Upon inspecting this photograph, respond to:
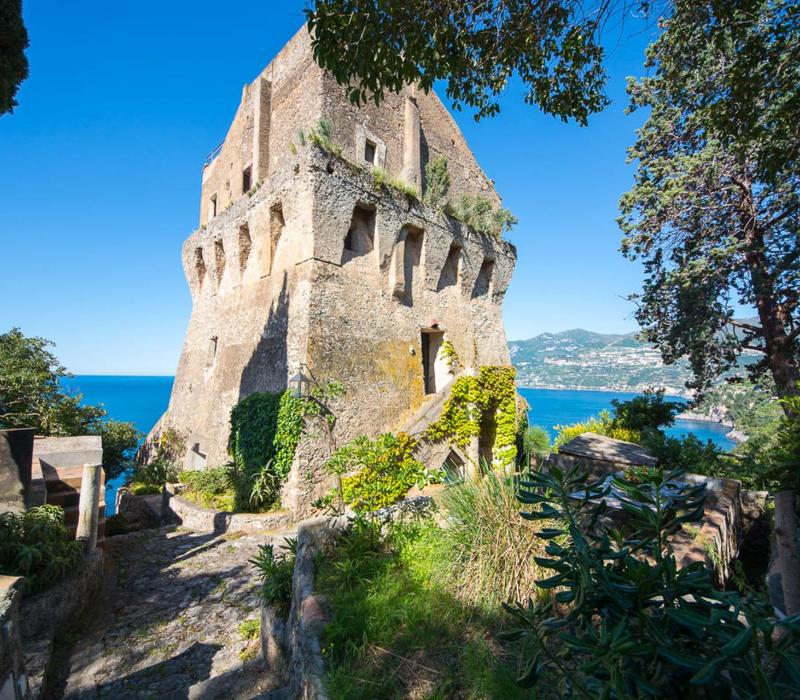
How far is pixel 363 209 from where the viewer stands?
37.0 ft

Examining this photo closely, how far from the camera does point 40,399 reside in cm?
1311

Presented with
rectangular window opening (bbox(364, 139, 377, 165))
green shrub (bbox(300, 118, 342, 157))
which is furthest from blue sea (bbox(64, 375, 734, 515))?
green shrub (bbox(300, 118, 342, 157))

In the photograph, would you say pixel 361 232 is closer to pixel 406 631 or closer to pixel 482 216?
pixel 482 216

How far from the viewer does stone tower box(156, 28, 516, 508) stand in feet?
32.8

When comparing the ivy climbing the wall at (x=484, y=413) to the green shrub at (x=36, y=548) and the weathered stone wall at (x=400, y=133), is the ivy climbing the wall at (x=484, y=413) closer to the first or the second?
the green shrub at (x=36, y=548)

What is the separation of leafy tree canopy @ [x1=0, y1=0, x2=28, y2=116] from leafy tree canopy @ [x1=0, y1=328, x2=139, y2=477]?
37.0 feet

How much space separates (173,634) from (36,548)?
1.99 m

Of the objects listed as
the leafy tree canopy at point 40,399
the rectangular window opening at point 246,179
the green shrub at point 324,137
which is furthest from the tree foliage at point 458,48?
the leafy tree canopy at point 40,399

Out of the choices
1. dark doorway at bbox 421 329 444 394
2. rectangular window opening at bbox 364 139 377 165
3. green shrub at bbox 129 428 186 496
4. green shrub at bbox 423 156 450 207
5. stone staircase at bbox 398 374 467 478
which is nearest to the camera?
stone staircase at bbox 398 374 467 478

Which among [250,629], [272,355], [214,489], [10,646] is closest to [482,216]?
[272,355]

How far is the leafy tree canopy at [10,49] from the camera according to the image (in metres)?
4.55

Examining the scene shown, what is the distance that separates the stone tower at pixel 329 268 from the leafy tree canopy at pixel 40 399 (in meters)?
2.40

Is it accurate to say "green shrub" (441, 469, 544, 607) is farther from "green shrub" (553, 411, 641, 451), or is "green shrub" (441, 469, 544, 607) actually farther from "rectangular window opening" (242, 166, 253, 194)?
"rectangular window opening" (242, 166, 253, 194)

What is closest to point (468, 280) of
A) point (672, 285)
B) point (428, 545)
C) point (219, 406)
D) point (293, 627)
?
point (672, 285)
